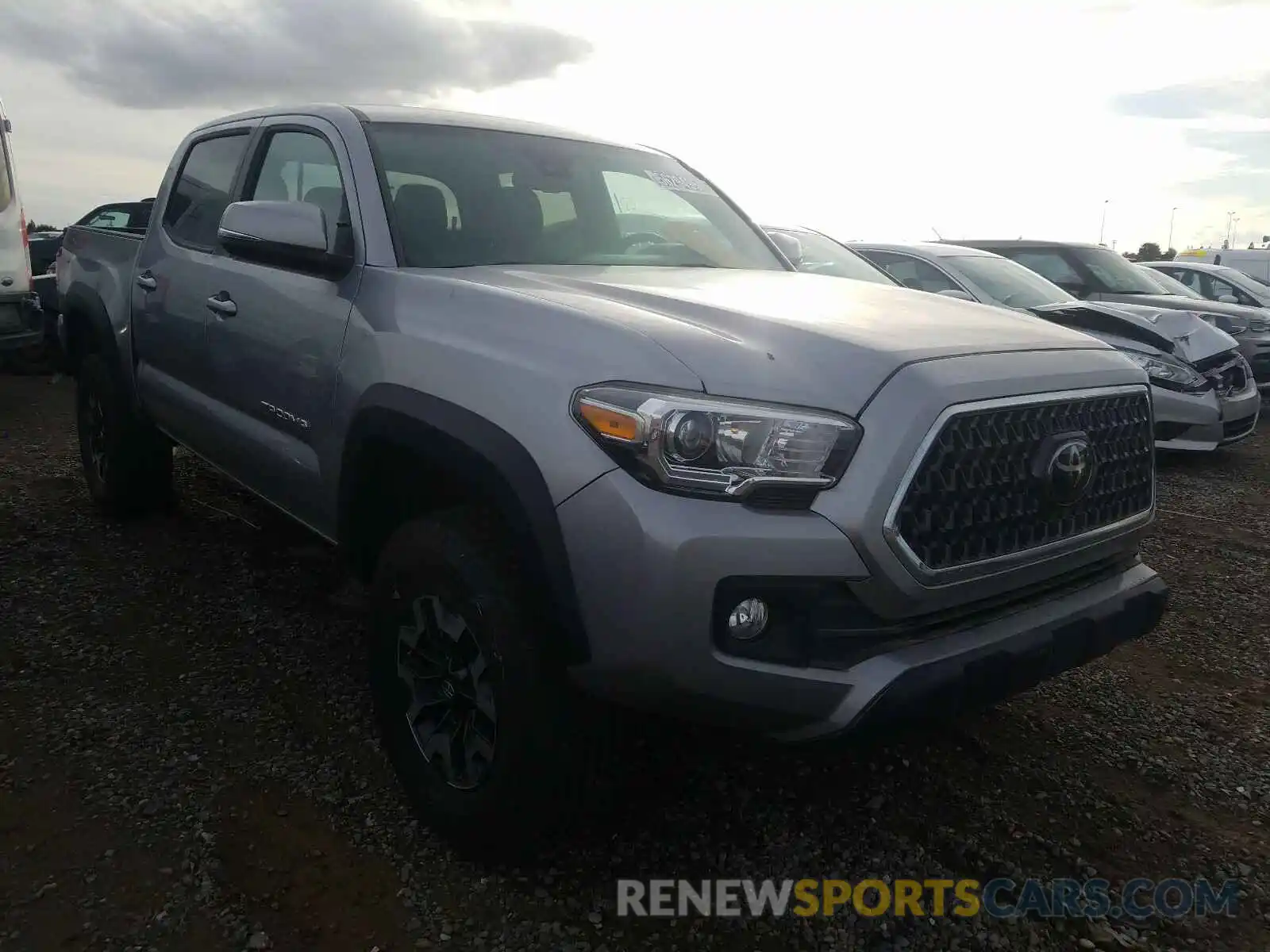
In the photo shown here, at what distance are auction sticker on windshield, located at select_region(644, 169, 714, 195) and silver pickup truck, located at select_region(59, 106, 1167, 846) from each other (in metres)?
0.68

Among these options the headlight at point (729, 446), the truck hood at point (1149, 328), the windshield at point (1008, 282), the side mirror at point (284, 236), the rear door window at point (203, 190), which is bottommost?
the truck hood at point (1149, 328)

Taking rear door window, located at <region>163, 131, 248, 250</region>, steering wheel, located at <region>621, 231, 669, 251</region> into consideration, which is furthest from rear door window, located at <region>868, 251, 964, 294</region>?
rear door window, located at <region>163, 131, 248, 250</region>

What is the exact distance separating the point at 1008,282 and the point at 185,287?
18.8 ft

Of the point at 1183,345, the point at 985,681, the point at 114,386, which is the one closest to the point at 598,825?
the point at 985,681

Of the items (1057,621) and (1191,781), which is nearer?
(1057,621)

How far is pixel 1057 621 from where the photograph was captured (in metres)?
2.21

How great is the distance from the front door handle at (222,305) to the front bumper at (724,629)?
1.94 meters

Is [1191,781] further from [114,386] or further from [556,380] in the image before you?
[114,386]

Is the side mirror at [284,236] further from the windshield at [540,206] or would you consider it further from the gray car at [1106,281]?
the gray car at [1106,281]

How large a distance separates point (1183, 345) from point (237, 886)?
22.2 ft

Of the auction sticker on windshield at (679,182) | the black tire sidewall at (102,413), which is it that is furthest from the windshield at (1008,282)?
the black tire sidewall at (102,413)

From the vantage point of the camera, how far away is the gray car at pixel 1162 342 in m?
6.69

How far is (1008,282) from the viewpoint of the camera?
289 inches

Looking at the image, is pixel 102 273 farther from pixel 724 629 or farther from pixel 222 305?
pixel 724 629
